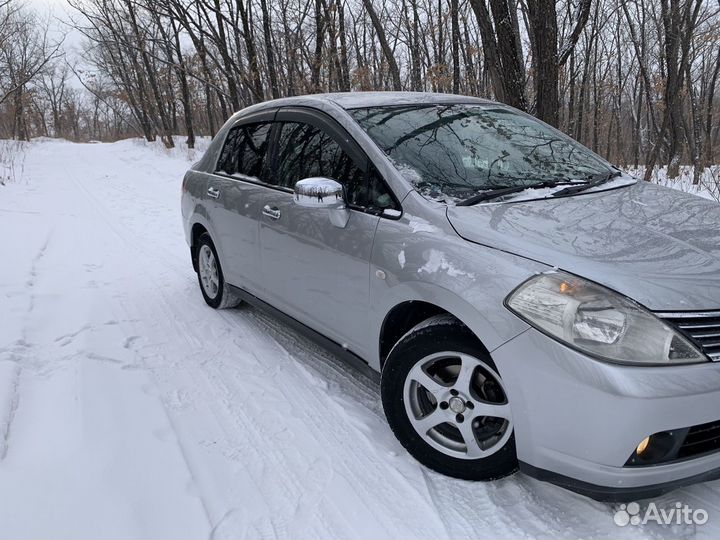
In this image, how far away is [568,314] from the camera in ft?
6.12

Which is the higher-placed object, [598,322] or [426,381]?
[598,322]

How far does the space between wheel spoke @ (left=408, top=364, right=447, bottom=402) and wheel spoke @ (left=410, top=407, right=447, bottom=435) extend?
74mm

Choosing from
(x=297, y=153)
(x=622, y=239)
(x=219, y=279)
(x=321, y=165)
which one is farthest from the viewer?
(x=219, y=279)

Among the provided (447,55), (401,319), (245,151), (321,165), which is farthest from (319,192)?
(447,55)

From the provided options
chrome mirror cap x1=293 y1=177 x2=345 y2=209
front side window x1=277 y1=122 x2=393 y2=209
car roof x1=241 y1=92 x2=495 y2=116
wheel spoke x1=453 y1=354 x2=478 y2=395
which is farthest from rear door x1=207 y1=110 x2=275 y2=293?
wheel spoke x1=453 y1=354 x2=478 y2=395

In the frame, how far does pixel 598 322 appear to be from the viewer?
1838mm

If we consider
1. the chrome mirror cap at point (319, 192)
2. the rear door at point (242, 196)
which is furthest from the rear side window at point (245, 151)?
the chrome mirror cap at point (319, 192)

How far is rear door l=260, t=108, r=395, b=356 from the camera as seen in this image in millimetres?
2727

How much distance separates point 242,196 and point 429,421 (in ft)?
7.36

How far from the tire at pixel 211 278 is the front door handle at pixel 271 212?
1108mm

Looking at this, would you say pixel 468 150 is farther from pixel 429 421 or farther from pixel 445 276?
pixel 429 421

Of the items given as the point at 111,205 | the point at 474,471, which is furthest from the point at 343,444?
the point at 111,205

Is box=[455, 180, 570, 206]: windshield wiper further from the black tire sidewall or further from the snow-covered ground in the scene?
the black tire sidewall

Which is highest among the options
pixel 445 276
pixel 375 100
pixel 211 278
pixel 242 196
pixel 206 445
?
pixel 375 100
